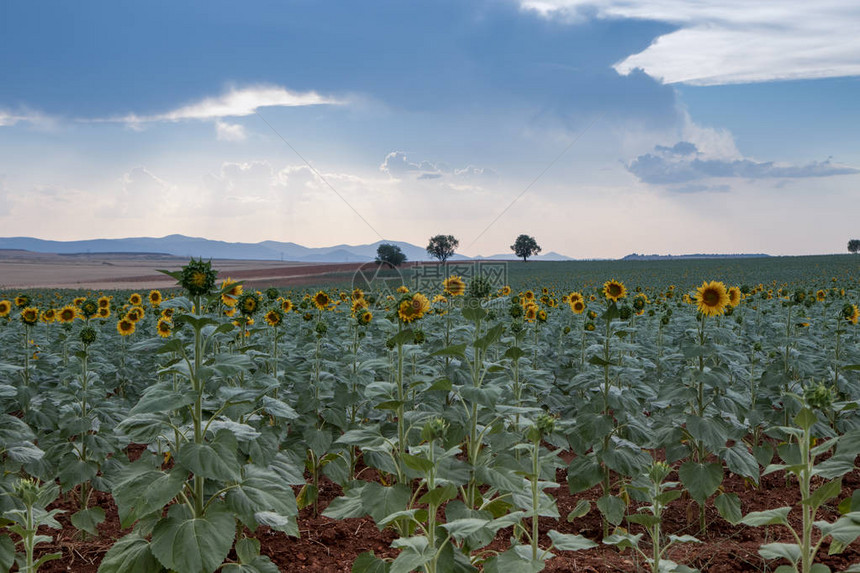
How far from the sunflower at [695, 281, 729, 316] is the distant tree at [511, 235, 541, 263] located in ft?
359

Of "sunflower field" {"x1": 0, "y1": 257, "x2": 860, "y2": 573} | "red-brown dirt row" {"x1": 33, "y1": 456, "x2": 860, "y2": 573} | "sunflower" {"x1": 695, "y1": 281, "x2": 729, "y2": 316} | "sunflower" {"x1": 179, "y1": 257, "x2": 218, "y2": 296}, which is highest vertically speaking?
"sunflower" {"x1": 179, "y1": 257, "x2": 218, "y2": 296}

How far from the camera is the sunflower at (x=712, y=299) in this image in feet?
19.5

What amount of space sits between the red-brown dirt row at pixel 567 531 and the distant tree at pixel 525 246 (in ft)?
358

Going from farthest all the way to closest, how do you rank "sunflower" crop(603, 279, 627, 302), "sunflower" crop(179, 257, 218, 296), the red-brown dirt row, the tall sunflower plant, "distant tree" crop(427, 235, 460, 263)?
"distant tree" crop(427, 235, 460, 263)
"sunflower" crop(603, 279, 627, 302)
the red-brown dirt row
"sunflower" crop(179, 257, 218, 296)
the tall sunflower plant

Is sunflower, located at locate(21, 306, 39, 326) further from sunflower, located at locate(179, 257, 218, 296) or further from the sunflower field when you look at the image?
sunflower, located at locate(179, 257, 218, 296)

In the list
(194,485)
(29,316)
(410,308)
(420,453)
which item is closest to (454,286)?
(410,308)

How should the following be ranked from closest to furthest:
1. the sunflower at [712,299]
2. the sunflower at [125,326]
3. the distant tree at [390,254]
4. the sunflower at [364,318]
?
the sunflower at [712,299], the sunflower at [364,318], the sunflower at [125,326], the distant tree at [390,254]

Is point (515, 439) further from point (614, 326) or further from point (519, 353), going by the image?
point (614, 326)

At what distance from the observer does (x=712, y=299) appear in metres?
6.00

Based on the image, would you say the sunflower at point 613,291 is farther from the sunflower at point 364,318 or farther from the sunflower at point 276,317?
the sunflower at point 276,317

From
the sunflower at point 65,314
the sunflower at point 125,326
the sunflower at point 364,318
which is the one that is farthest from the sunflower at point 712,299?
the sunflower at point 65,314

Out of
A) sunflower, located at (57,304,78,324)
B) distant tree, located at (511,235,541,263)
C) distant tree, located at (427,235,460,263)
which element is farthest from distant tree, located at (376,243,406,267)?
sunflower, located at (57,304,78,324)

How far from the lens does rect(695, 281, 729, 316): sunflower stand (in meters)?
5.94

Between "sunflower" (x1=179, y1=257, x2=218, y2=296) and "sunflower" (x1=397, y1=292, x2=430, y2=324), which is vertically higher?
"sunflower" (x1=179, y1=257, x2=218, y2=296)
